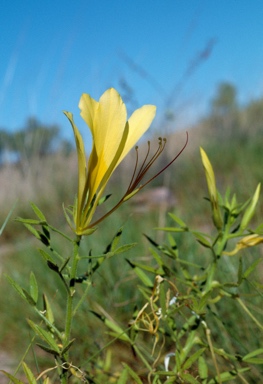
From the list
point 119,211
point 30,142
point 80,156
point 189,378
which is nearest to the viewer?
point 80,156

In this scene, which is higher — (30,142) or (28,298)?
(30,142)

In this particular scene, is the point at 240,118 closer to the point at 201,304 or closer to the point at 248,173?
the point at 248,173

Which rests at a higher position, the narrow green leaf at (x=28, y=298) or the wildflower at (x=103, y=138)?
the wildflower at (x=103, y=138)

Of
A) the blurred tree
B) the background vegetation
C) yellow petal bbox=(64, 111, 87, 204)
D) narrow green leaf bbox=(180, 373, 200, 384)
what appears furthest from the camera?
the blurred tree

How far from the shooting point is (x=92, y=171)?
409 mm

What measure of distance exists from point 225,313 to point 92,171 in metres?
0.96

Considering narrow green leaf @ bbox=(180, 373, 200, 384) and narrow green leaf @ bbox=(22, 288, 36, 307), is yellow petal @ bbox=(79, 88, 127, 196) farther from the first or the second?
narrow green leaf @ bbox=(180, 373, 200, 384)

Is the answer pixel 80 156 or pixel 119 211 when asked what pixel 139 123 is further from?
pixel 119 211

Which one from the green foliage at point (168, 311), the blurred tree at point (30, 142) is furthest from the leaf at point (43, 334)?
the blurred tree at point (30, 142)

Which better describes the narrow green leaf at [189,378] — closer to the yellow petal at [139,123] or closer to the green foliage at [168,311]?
the green foliage at [168,311]

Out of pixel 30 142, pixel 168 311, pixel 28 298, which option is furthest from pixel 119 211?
pixel 30 142

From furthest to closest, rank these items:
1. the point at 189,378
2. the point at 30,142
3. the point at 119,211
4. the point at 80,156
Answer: the point at 30,142, the point at 119,211, the point at 189,378, the point at 80,156

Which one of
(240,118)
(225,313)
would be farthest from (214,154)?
(225,313)

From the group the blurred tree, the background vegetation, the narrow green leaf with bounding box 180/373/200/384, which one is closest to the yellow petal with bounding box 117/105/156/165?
the background vegetation
